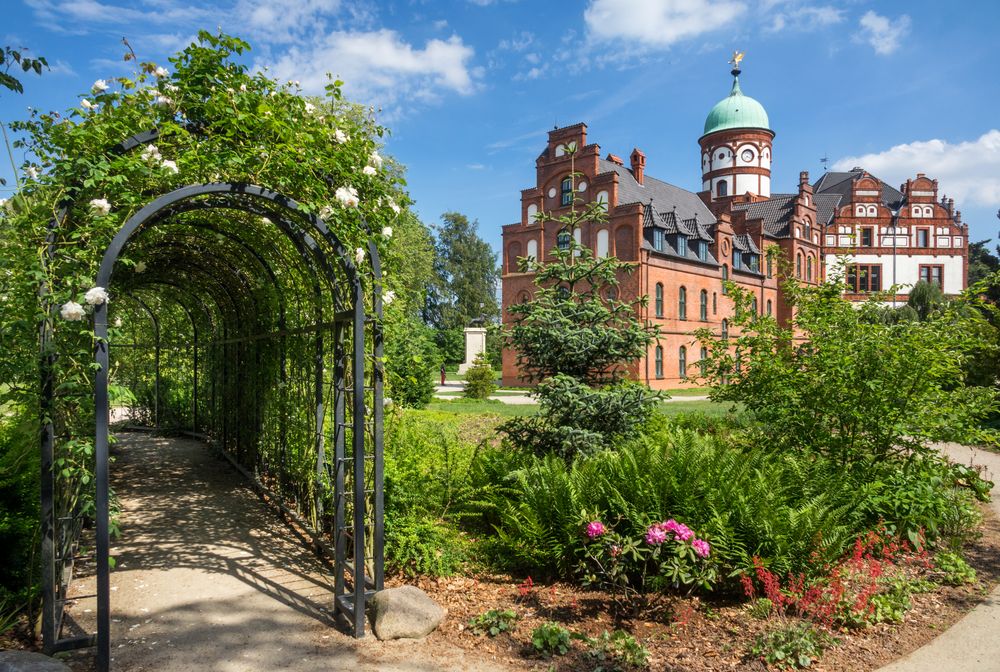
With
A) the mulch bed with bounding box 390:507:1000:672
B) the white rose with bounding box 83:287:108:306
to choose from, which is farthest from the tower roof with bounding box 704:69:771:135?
the white rose with bounding box 83:287:108:306

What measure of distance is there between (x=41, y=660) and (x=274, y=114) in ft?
11.3

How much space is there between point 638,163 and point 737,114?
630 inches

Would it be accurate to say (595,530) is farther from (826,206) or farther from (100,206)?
(826,206)

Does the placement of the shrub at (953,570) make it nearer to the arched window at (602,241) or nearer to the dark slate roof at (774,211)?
the arched window at (602,241)

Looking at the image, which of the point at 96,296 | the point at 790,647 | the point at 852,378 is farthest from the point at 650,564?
the point at 96,296

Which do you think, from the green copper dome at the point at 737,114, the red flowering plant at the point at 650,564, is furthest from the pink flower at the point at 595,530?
the green copper dome at the point at 737,114

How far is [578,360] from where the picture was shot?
711 cm

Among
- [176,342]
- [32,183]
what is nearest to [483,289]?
[176,342]

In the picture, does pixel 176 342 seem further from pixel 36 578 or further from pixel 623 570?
pixel 623 570

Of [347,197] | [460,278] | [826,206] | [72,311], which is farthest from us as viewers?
[460,278]

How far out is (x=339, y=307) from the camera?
5.02m

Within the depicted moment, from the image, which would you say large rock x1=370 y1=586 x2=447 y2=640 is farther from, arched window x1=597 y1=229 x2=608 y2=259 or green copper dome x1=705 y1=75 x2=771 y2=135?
green copper dome x1=705 y1=75 x2=771 y2=135

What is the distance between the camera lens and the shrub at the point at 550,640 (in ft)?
13.6

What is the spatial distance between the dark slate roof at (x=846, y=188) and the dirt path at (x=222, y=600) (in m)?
49.9
